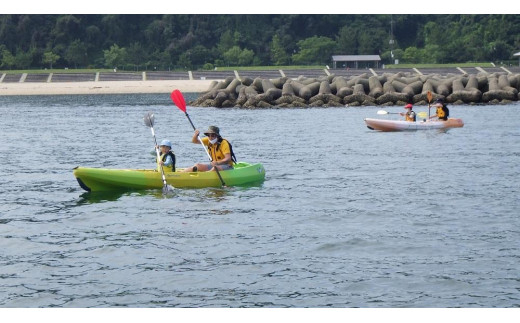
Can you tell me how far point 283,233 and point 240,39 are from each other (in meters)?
99.5

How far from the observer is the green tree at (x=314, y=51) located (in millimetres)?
110125

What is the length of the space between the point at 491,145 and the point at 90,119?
84.8ft

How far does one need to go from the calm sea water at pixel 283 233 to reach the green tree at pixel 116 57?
258ft

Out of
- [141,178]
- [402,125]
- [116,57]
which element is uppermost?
[116,57]

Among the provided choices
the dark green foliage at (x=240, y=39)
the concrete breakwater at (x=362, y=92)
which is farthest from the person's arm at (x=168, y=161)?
the dark green foliage at (x=240, y=39)

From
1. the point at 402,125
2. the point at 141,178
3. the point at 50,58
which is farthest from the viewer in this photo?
the point at 50,58

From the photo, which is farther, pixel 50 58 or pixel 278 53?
pixel 278 53

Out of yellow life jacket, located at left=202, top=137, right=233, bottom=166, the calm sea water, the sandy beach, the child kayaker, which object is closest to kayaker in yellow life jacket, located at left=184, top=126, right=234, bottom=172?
yellow life jacket, located at left=202, top=137, right=233, bottom=166

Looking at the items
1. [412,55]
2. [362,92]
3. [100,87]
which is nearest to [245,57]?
[412,55]

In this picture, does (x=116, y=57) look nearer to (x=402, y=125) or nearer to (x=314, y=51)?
(x=314, y=51)

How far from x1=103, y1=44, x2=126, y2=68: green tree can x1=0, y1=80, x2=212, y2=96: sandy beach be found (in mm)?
15071

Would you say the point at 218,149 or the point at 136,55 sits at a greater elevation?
the point at 136,55

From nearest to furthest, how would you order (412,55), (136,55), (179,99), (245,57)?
(179,99) → (136,55) → (245,57) → (412,55)

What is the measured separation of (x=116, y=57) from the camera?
108 metres
